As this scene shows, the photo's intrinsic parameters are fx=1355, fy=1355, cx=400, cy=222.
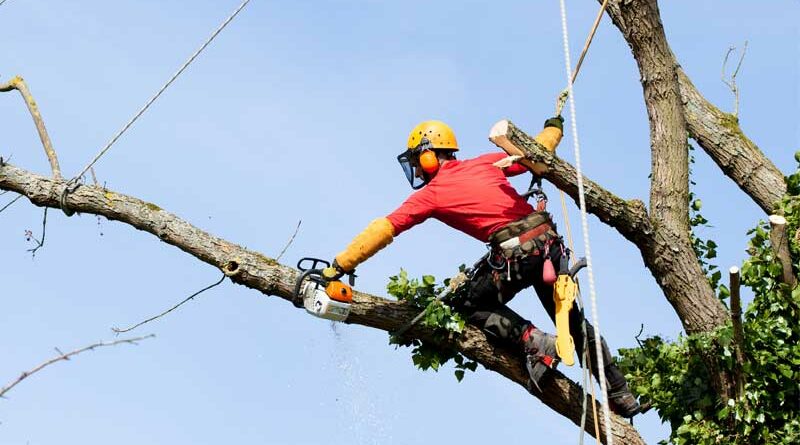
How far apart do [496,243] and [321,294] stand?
102 cm

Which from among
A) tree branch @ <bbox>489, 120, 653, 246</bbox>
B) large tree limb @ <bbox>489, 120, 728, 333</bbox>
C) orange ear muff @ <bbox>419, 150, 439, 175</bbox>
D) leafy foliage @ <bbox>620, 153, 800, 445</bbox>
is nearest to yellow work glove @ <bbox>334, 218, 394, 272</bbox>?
orange ear muff @ <bbox>419, 150, 439, 175</bbox>

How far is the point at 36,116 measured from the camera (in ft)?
29.8

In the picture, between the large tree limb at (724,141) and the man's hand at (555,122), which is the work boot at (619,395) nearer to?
→ the man's hand at (555,122)

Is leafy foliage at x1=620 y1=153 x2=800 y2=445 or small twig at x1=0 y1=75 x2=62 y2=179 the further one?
small twig at x1=0 y1=75 x2=62 y2=179

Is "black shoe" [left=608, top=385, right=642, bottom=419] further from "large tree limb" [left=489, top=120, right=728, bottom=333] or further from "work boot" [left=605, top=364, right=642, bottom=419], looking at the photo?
"large tree limb" [left=489, top=120, right=728, bottom=333]

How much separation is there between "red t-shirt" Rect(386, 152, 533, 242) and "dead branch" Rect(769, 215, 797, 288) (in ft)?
4.61

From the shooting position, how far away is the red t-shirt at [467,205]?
766 centimetres

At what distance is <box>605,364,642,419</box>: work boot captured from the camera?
305 inches

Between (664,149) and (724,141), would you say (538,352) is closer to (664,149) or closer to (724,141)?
(664,149)

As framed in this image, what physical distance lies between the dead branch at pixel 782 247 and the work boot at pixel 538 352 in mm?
1421

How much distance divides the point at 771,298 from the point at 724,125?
1839mm

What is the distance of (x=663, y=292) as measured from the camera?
8.12 metres

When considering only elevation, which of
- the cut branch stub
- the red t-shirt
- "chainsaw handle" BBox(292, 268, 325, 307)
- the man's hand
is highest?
the man's hand

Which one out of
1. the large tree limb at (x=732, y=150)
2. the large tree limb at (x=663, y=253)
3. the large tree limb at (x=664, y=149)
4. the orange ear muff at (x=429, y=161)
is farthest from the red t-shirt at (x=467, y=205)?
the large tree limb at (x=732, y=150)
